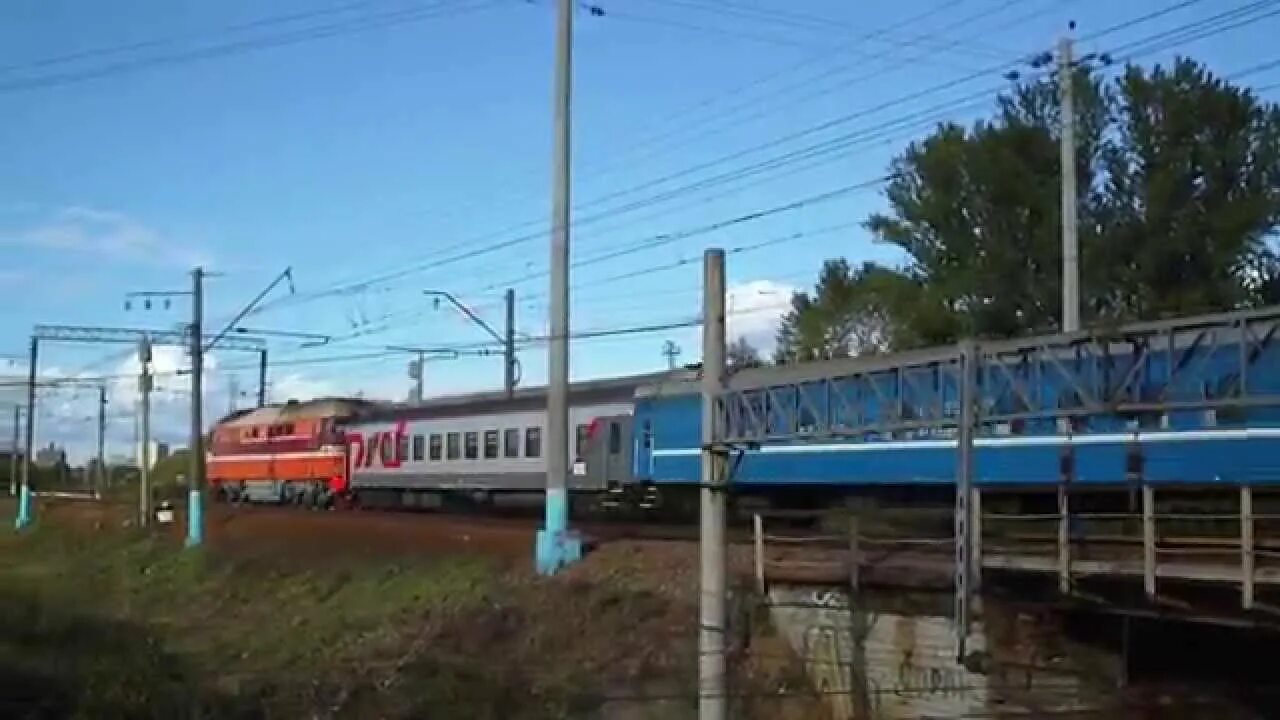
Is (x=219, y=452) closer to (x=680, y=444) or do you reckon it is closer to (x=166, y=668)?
(x=680, y=444)

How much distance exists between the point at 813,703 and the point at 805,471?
22.5 feet

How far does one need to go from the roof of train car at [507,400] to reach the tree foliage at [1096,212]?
1230cm

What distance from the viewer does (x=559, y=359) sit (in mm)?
29422

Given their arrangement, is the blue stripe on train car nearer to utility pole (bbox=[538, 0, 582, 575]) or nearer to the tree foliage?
utility pole (bbox=[538, 0, 582, 575])

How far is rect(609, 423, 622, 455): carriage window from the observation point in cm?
3641

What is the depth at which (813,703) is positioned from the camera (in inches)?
938

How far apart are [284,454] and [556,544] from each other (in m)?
32.8

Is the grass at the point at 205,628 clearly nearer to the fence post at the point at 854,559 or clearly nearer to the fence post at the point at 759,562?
the fence post at the point at 759,562

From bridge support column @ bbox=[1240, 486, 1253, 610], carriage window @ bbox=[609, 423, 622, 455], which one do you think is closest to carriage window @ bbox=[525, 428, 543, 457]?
carriage window @ bbox=[609, 423, 622, 455]

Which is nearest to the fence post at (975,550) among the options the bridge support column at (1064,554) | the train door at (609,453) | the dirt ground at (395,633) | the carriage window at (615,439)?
the bridge support column at (1064,554)

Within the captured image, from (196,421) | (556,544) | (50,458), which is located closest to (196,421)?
(196,421)

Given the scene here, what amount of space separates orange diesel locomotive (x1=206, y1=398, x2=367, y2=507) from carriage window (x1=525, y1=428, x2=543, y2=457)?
49.9 ft

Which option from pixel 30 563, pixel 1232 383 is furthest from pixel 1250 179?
pixel 30 563

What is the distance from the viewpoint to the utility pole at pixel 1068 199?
94.3 feet
